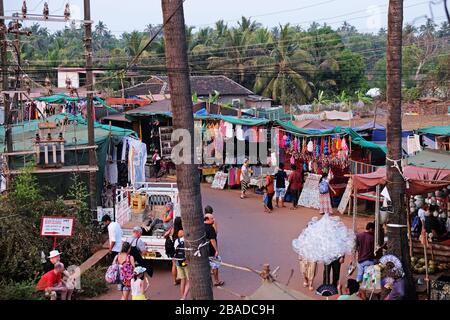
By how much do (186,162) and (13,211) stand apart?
7.09m

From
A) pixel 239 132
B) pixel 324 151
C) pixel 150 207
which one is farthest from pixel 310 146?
pixel 150 207

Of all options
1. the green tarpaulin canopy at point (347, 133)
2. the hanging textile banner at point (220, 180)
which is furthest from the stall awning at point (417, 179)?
the hanging textile banner at point (220, 180)

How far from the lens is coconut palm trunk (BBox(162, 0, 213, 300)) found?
7.66m

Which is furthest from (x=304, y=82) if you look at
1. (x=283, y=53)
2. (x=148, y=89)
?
(x=148, y=89)

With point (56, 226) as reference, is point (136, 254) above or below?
below

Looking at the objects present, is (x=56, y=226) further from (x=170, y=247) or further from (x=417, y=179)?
(x=417, y=179)

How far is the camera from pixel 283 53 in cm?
5191

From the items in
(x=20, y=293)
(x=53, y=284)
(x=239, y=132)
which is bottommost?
(x=20, y=293)

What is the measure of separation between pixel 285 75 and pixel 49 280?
42032mm

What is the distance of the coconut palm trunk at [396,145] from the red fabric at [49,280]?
5.68 meters

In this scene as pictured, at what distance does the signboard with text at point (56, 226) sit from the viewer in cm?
1205

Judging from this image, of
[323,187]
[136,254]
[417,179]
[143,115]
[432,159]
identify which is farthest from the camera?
[143,115]

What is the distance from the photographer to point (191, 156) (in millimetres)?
7703
